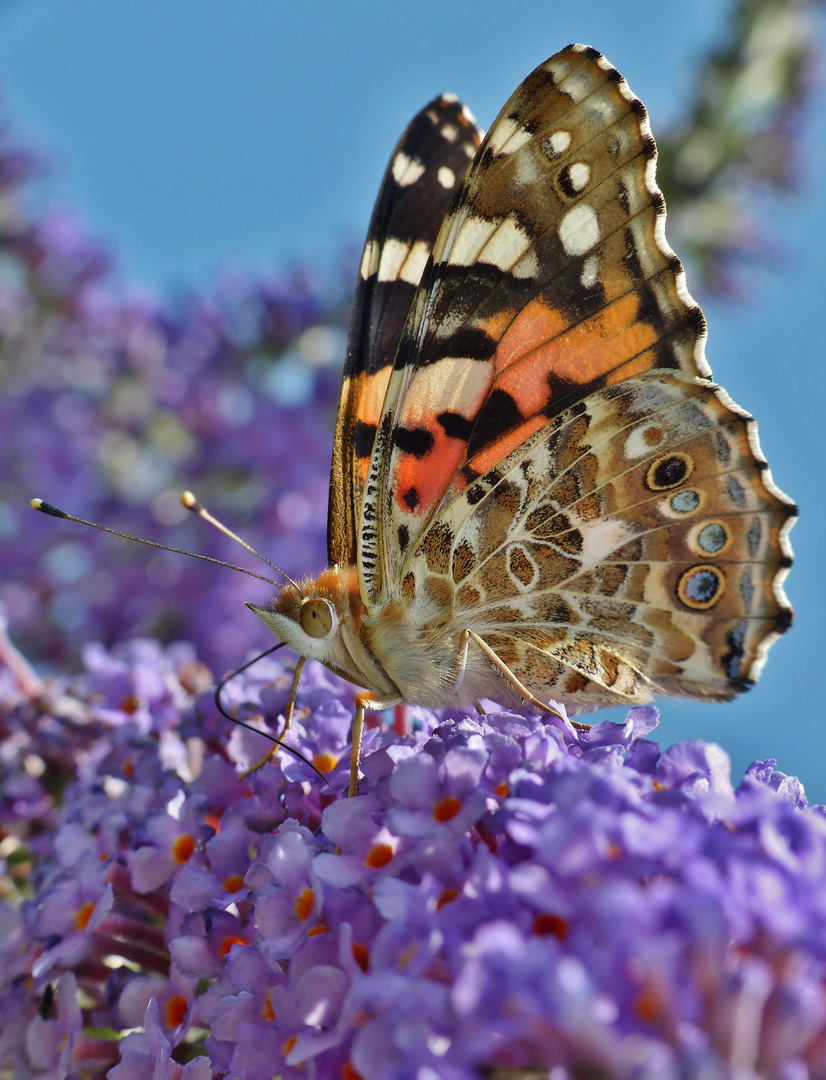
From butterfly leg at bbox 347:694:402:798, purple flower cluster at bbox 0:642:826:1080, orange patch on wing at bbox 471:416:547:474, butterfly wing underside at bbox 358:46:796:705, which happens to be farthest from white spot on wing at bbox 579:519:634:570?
butterfly leg at bbox 347:694:402:798

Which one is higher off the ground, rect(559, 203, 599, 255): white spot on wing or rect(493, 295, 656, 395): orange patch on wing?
rect(559, 203, 599, 255): white spot on wing

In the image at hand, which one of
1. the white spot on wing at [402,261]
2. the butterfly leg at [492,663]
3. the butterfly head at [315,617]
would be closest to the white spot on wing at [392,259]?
the white spot on wing at [402,261]

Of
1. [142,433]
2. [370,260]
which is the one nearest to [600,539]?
[370,260]

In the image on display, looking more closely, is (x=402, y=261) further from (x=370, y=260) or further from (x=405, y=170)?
(x=405, y=170)

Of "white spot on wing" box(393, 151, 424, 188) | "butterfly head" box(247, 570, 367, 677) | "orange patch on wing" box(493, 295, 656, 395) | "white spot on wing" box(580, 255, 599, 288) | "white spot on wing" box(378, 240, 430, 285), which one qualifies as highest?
"white spot on wing" box(393, 151, 424, 188)

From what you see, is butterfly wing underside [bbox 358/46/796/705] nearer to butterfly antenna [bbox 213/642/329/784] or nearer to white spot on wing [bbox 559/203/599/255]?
white spot on wing [bbox 559/203/599/255]

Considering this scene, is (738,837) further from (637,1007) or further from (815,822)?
(637,1007)

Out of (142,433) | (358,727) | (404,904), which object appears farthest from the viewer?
(142,433)
